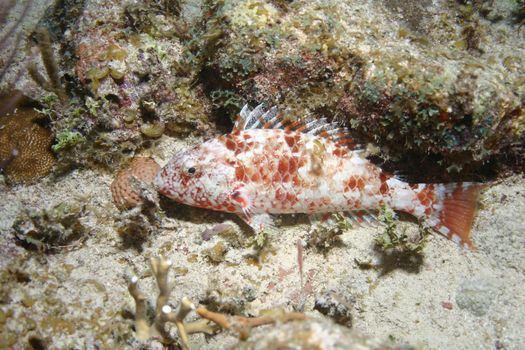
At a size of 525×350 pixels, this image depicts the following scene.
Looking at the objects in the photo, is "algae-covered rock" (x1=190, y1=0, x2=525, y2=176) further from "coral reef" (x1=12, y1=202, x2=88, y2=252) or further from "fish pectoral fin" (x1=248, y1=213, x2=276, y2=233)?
"coral reef" (x1=12, y1=202, x2=88, y2=252)

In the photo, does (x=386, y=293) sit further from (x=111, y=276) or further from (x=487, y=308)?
(x=111, y=276)

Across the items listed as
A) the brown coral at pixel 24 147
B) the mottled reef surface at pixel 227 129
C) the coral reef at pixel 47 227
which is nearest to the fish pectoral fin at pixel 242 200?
the mottled reef surface at pixel 227 129

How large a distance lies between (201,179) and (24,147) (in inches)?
87.9

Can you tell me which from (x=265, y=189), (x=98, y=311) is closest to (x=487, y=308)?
(x=265, y=189)

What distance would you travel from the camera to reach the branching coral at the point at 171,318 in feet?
9.41

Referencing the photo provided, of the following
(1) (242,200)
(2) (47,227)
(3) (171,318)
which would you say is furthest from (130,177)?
(3) (171,318)

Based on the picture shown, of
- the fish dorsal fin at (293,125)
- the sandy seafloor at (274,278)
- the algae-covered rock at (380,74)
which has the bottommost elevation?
the sandy seafloor at (274,278)

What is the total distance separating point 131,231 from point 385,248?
2.81 metres

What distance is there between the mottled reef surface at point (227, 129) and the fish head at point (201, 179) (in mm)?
294

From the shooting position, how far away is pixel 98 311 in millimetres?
3449

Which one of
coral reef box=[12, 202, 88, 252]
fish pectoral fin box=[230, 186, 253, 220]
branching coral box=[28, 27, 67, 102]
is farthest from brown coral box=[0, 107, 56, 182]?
fish pectoral fin box=[230, 186, 253, 220]

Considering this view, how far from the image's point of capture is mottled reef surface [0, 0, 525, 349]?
356cm

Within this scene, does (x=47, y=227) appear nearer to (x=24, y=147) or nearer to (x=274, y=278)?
(x=24, y=147)

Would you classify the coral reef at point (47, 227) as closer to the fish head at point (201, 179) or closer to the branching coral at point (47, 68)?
the fish head at point (201, 179)
